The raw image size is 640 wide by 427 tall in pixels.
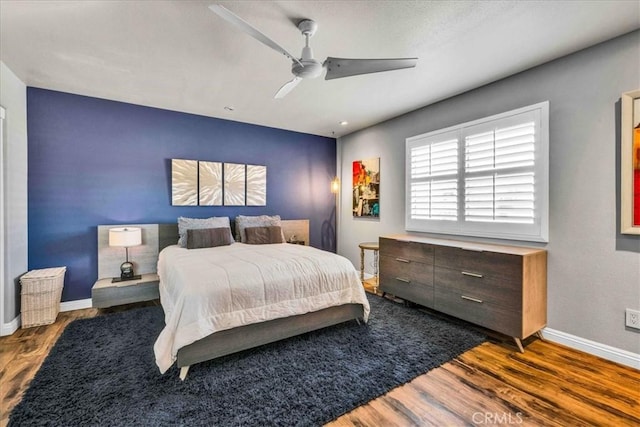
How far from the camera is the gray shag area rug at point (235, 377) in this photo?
170cm

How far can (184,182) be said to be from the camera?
13.7 feet

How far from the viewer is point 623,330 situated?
89.0 inches

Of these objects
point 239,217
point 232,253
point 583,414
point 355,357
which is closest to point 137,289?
point 232,253

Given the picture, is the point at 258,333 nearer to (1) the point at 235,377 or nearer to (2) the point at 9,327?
(1) the point at 235,377

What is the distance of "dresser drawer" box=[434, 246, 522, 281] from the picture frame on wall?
792 millimetres

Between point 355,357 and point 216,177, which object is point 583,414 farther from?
point 216,177

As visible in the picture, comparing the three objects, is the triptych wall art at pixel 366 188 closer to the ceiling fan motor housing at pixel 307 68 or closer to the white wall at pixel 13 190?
the ceiling fan motor housing at pixel 307 68

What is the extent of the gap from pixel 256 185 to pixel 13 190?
9.16ft

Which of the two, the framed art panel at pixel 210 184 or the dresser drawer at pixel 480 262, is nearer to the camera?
the dresser drawer at pixel 480 262

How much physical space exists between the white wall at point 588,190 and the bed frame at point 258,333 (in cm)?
191

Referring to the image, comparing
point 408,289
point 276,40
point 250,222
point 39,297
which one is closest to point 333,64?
point 276,40

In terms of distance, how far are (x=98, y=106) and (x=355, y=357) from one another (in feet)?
13.8

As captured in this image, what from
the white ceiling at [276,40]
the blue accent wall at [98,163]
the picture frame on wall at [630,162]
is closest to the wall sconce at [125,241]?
the blue accent wall at [98,163]

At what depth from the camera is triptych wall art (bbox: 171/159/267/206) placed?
4141mm
